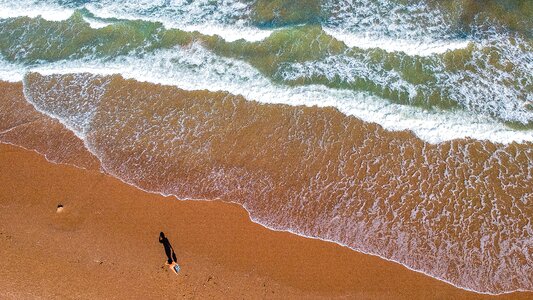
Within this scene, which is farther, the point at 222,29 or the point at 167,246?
the point at 222,29

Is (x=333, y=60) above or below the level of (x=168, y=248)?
above

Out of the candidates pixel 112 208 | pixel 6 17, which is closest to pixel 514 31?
pixel 112 208

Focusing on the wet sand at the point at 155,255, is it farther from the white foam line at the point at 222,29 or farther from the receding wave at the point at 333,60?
the white foam line at the point at 222,29

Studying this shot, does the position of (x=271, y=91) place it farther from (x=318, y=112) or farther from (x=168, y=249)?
(x=168, y=249)

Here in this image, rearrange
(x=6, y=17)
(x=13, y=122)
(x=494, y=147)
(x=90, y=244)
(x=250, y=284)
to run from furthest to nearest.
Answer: (x=6, y=17) < (x=13, y=122) < (x=494, y=147) < (x=90, y=244) < (x=250, y=284)

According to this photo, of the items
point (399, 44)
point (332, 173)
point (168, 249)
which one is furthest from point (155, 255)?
point (399, 44)

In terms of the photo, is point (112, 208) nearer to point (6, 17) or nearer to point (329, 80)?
point (329, 80)
